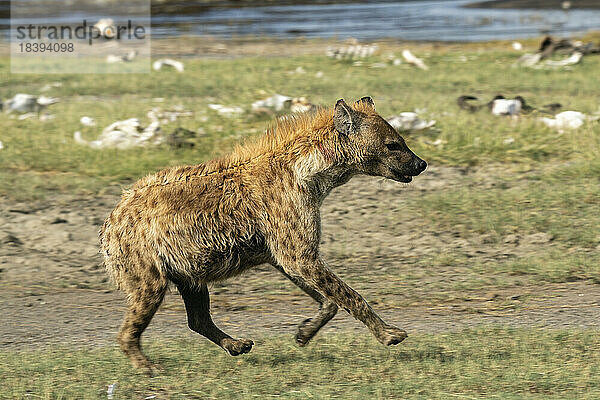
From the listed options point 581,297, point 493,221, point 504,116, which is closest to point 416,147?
point 504,116

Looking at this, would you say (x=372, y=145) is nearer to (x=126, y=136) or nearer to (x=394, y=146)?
(x=394, y=146)

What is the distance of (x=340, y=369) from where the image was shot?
185 inches

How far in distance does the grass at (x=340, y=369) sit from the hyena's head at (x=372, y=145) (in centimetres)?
86

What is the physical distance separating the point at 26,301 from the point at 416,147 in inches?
176

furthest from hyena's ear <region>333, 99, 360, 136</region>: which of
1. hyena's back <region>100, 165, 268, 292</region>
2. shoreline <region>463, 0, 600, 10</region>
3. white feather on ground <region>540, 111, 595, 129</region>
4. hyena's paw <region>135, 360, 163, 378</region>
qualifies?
shoreline <region>463, 0, 600, 10</region>

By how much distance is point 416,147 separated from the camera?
9609 mm

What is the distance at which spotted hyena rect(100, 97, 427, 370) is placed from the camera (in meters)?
4.65

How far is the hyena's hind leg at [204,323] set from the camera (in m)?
4.92

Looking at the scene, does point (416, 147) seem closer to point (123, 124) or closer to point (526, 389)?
point (123, 124)

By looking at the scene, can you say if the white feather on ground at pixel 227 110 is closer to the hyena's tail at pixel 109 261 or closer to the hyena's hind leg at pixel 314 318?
the hyena's hind leg at pixel 314 318

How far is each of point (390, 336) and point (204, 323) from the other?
35.4 inches

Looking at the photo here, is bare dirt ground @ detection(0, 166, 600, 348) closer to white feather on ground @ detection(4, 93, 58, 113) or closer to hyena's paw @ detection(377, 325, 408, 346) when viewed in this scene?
hyena's paw @ detection(377, 325, 408, 346)

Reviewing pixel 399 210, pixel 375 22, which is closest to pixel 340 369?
pixel 399 210

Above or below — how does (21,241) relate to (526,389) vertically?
below
